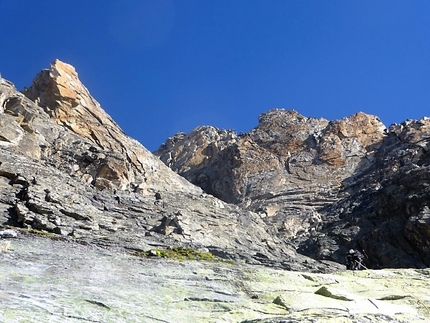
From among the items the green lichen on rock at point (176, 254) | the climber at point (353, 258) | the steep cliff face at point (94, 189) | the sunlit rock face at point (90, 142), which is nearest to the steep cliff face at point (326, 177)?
the steep cliff face at point (94, 189)

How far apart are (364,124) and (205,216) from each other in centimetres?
7366

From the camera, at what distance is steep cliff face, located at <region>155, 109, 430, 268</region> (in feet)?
194

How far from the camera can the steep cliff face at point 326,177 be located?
59084 mm

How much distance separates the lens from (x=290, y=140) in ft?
379

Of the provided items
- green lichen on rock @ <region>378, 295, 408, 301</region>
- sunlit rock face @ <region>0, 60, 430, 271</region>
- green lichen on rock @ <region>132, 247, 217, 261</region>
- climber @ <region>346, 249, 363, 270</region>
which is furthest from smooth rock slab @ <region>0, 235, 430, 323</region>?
climber @ <region>346, 249, 363, 270</region>

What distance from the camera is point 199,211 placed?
176 ft

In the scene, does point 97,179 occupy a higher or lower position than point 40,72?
lower

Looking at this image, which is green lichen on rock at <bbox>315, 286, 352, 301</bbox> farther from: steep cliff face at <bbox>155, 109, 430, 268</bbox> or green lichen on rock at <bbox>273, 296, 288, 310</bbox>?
steep cliff face at <bbox>155, 109, 430, 268</bbox>

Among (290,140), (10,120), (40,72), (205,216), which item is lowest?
(205,216)

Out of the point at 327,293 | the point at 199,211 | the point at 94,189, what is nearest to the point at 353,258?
the point at 327,293

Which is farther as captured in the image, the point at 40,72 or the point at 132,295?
the point at 40,72

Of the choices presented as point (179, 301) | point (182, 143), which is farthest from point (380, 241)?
point (182, 143)

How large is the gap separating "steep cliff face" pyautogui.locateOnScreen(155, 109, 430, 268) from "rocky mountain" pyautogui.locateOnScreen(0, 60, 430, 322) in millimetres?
270

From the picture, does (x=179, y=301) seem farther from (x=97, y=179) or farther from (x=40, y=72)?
(x=40, y=72)
